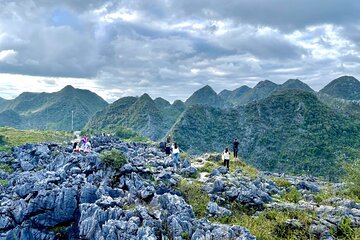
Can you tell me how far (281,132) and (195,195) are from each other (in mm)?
117101

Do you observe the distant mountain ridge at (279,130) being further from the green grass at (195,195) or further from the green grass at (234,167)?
the green grass at (195,195)

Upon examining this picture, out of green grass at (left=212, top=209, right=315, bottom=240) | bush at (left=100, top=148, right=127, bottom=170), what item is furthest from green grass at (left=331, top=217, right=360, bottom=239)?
bush at (left=100, top=148, right=127, bottom=170)

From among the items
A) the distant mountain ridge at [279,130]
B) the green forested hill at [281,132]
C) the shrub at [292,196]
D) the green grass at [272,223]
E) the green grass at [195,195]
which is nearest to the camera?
the green grass at [272,223]

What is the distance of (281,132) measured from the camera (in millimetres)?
129375

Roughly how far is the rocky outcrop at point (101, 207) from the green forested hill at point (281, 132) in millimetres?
73173

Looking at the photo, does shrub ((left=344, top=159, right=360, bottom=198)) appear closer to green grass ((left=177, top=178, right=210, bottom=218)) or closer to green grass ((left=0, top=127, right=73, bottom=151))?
green grass ((left=177, top=178, right=210, bottom=218))

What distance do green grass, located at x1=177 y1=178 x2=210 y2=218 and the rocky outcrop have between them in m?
0.52

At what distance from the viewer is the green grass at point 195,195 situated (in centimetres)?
1703

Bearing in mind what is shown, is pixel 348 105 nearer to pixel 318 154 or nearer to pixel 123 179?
pixel 318 154

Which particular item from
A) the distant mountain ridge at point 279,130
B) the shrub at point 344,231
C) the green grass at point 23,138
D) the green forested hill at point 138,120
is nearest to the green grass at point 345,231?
the shrub at point 344,231

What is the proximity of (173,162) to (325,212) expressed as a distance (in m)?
12.7

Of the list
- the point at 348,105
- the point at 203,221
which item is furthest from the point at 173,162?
the point at 348,105

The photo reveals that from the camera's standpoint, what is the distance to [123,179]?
20.3 m

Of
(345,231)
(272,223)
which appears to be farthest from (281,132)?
(345,231)
